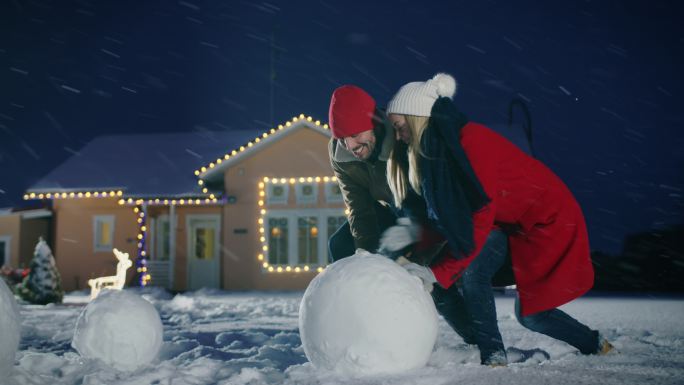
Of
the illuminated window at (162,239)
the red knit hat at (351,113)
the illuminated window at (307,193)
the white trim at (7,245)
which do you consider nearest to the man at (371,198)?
the red knit hat at (351,113)

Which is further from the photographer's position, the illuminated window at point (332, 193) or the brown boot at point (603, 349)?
the illuminated window at point (332, 193)

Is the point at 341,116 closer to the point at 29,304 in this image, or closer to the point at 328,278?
the point at 328,278

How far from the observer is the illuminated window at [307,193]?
17.0 metres

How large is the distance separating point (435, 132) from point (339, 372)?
4.65 feet

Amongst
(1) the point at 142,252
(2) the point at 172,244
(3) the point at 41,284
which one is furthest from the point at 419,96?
(1) the point at 142,252

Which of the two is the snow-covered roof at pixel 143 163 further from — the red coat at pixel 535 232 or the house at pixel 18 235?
the red coat at pixel 535 232

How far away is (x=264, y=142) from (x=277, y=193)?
1.59 meters

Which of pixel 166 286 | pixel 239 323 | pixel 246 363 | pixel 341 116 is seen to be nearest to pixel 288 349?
pixel 246 363

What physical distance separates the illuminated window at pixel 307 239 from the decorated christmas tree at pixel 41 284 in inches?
261

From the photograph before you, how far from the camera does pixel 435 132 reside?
3242mm

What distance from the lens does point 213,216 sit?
58.9ft

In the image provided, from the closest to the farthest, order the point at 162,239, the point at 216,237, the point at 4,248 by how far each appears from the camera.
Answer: the point at 216,237
the point at 162,239
the point at 4,248

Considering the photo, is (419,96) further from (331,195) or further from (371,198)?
(331,195)

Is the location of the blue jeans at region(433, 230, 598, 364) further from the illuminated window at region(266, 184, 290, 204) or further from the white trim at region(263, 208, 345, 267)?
the illuminated window at region(266, 184, 290, 204)
